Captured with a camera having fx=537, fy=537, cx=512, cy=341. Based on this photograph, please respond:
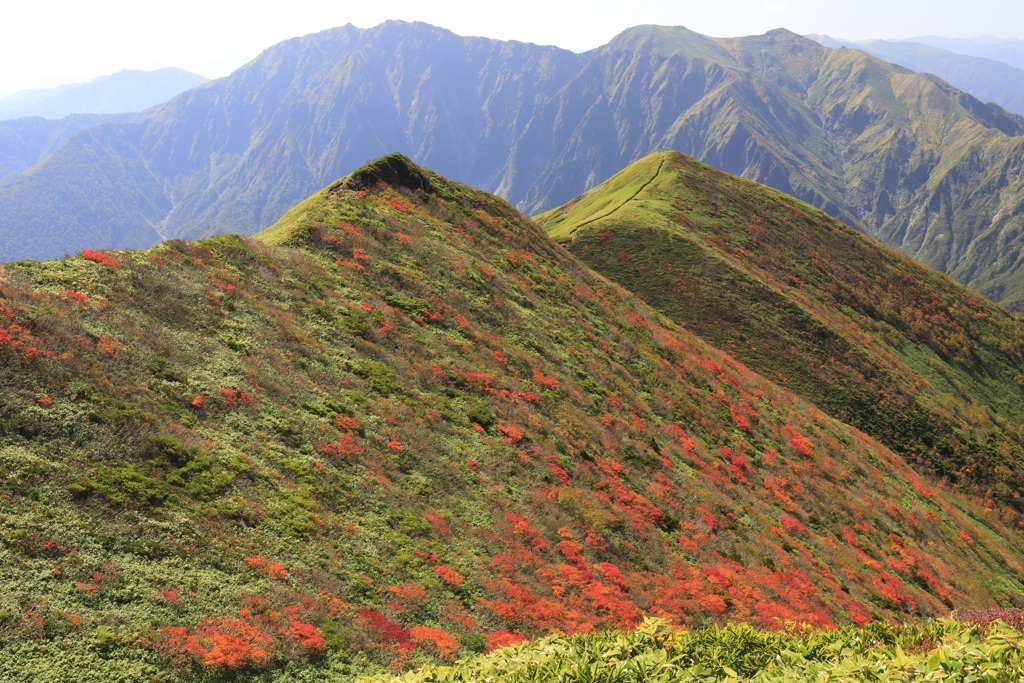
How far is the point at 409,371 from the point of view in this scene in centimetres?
2962

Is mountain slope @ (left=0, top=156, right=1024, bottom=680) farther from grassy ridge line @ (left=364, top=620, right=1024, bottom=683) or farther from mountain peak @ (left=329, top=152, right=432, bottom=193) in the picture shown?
grassy ridge line @ (left=364, top=620, right=1024, bottom=683)

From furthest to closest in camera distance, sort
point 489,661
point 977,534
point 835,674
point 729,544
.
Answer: point 977,534
point 729,544
point 489,661
point 835,674

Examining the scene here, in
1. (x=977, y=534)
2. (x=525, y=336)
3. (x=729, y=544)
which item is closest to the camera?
(x=729, y=544)

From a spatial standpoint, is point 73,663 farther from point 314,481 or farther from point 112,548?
point 314,481

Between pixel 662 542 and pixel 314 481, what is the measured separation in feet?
55.5

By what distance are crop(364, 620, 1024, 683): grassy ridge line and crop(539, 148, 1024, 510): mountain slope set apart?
57757 millimetres

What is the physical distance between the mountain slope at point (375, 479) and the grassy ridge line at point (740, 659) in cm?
464

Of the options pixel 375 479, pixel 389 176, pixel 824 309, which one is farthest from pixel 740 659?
pixel 824 309

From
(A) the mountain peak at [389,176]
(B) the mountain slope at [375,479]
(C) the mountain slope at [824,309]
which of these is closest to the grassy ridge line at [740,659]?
(B) the mountain slope at [375,479]

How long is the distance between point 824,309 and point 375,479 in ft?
256

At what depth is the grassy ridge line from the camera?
825cm

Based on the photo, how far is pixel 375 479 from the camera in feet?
71.4

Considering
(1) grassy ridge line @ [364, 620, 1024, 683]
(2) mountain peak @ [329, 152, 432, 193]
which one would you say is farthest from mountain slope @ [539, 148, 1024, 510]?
(1) grassy ridge line @ [364, 620, 1024, 683]

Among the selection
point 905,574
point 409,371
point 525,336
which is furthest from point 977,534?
point 409,371
